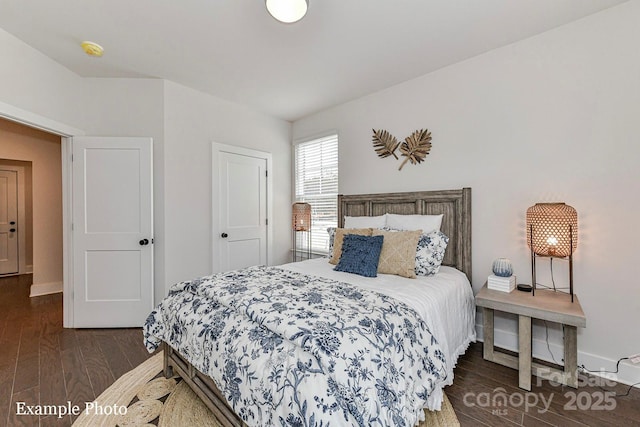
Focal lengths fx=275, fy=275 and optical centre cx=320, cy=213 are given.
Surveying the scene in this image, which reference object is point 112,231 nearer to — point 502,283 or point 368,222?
point 368,222

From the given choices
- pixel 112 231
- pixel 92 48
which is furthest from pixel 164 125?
pixel 112 231

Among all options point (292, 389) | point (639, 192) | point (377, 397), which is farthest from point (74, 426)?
point (639, 192)

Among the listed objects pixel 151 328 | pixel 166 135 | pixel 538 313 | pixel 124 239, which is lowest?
pixel 151 328

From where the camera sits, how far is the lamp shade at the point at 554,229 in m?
1.95

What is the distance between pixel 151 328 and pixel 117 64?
2.56 meters

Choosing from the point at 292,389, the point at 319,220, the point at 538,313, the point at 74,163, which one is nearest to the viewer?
the point at 292,389

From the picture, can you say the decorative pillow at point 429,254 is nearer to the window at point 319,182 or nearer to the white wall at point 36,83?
the window at point 319,182

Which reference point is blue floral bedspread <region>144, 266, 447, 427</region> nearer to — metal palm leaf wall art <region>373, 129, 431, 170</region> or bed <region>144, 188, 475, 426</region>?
bed <region>144, 188, 475, 426</region>

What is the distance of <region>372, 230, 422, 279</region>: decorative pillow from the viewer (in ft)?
7.40

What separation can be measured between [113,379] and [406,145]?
11.0ft

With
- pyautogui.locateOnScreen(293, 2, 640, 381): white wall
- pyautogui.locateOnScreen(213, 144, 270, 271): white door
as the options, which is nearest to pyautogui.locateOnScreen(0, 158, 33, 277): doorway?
pyautogui.locateOnScreen(213, 144, 270, 271): white door

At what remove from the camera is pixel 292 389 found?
3.43 ft

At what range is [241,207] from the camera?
3.79 metres

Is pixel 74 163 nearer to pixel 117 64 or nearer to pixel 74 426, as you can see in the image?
pixel 117 64
